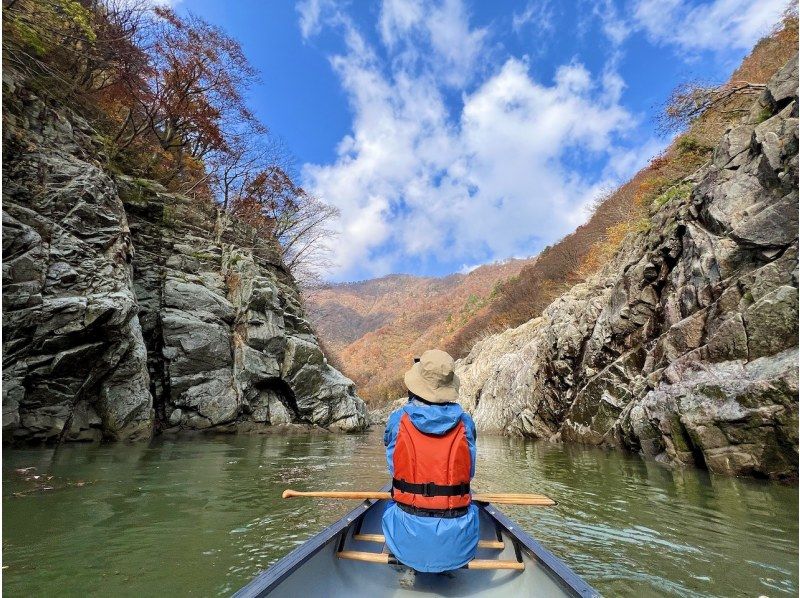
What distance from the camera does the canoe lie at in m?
2.69

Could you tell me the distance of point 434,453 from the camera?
9.66 ft

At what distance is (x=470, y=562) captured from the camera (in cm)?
314

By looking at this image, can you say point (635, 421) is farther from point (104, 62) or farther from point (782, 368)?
point (104, 62)

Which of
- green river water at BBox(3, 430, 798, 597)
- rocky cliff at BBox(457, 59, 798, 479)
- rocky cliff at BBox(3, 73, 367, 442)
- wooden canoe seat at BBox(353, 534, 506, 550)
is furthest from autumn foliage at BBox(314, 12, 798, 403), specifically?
wooden canoe seat at BBox(353, 534, 506, 550)

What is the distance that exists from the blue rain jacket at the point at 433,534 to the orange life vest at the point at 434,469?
66mm

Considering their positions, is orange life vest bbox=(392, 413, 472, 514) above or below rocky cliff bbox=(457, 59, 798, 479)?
below

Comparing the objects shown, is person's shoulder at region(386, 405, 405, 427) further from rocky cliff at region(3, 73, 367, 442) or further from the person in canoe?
rocky cliff at region(3, 73, 367, 442)

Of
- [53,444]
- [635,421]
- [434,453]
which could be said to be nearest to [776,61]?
[635,421]

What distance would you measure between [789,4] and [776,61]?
1.94 metres

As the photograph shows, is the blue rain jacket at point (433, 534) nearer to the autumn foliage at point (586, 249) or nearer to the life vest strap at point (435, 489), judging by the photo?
the life vest strap at point (435, 489)

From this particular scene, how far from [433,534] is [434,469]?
1.39 feet

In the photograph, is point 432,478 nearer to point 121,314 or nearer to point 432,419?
point 432,419

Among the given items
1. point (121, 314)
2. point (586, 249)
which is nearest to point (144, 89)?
point (121, 314)

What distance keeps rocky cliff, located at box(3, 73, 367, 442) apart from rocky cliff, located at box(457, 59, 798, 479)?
12.1m
